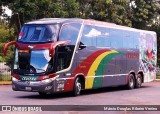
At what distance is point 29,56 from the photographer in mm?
20031

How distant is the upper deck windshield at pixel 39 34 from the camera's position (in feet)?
65.8

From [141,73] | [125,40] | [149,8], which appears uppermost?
[149,8]

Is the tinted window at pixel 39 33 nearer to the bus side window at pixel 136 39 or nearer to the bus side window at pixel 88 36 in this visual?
the bus side window at pixel 88 36

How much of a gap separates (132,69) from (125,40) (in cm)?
204

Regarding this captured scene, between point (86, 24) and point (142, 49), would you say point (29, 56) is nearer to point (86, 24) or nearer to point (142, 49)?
point (86, 24)

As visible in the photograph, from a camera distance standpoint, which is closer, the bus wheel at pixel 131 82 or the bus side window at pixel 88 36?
the bus side window at pixel 88 36

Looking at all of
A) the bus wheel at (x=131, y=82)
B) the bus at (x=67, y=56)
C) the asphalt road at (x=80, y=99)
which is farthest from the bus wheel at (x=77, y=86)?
the bus wheel at (x=131, y=82)

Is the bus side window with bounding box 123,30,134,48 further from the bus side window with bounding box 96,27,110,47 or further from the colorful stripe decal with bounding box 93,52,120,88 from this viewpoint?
the bus side window with bounding box 96,27,110,47

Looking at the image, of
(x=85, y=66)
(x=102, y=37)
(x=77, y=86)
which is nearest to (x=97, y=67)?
(x=85, y=66)

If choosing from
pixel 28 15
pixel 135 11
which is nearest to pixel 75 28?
pixel 28 15

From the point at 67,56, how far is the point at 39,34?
1.59 m

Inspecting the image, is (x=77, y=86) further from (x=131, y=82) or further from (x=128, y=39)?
(x=131, y=82)

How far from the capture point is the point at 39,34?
20.2 meters

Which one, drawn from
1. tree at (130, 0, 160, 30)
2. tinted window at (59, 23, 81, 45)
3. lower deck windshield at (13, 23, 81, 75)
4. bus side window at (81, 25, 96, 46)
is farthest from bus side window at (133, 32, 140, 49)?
tree at (130, 0, 160, 30)
